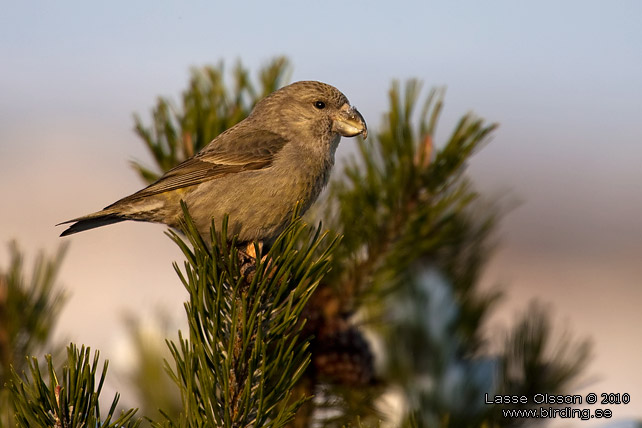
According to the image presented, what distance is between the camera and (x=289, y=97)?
4.21 metres

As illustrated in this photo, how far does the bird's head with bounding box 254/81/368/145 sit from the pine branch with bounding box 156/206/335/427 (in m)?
2.00

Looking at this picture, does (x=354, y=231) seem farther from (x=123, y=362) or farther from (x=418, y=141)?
(x=123, y=362)

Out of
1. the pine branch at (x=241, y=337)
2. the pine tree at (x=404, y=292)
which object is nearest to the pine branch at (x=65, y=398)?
the pine branch at (x=241, y=337)

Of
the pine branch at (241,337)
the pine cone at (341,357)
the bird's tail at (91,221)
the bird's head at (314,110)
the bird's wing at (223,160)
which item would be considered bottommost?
the pine cone at (341,357)

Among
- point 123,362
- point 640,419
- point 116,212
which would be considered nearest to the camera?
point 640,419

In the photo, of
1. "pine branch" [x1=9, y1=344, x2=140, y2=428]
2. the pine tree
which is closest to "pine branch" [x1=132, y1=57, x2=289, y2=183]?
the pine tree

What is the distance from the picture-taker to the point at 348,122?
4109 mm

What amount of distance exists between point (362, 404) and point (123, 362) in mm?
1233

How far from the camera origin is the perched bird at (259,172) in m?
3.50

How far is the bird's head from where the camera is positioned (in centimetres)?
413

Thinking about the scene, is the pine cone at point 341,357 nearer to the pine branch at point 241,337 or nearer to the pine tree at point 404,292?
the pine tree at point 404,292

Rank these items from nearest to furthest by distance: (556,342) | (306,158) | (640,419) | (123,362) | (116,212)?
(640,419) < (556,342) < (123,362) < (116,212) < (306,158)

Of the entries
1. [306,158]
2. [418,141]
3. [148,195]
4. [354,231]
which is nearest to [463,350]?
[354,231]

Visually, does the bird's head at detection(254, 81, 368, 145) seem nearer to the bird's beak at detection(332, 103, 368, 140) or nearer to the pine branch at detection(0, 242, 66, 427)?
the bird's beak at detection(332, 103, 368, 140)
